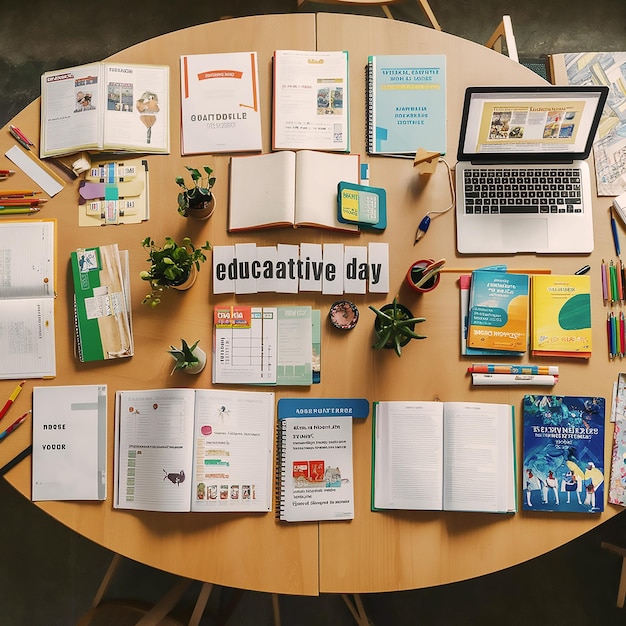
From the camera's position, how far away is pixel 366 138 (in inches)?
57.6

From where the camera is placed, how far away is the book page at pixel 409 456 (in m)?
1.33

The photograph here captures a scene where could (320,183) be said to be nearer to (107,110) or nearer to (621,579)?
(107,110)

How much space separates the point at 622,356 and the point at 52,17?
7.92ft

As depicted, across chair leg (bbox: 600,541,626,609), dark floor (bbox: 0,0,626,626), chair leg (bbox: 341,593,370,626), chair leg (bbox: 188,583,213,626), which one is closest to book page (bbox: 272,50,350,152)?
dark floor (bbox: 0,0,626,626)

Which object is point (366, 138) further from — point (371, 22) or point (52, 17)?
point (52, 17)

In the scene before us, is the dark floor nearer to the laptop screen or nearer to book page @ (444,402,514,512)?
book page @ (444,402,514,512)

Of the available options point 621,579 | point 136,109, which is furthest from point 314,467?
point 621,579

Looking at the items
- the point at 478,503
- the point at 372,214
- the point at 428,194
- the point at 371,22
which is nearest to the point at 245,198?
the point at 372,214

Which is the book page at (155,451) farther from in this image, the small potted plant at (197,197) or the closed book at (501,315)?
the closed book at (501,315)

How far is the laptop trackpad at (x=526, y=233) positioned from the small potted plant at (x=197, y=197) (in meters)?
0.75

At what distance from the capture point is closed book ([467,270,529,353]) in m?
1.37

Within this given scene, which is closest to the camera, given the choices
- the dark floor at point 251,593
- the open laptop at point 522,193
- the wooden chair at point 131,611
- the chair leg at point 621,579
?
the open laptop at point 522,193

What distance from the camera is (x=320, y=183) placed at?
4.66ft

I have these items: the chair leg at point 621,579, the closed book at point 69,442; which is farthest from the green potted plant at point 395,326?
the chair leg at point 621,579
